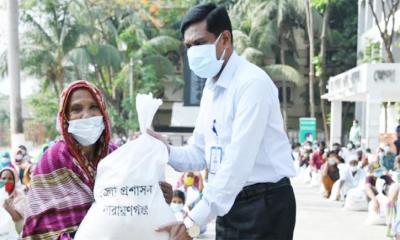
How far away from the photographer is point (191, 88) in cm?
2864

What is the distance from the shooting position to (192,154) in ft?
9.73

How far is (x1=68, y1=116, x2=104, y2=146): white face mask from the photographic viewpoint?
2.54 m

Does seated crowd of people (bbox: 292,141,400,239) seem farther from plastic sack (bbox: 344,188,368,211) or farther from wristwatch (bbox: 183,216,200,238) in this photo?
wristwatch (bbox: 183,216,200,238)

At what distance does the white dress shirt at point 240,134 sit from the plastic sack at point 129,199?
0.25 m

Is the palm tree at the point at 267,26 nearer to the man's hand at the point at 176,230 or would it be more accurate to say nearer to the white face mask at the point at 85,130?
the white face mask at the point at 85,130

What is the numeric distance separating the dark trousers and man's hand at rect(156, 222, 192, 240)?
0.41m

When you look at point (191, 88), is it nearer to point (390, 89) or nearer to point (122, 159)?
point (390, 89)

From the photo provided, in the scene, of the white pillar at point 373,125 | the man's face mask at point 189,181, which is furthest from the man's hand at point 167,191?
the white pillar at point 373,125

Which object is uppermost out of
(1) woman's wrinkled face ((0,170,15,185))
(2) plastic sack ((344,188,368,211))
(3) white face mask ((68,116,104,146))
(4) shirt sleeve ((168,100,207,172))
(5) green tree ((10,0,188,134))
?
(5) green tree ((10,0,188,134))

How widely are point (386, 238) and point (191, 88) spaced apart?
807 inches

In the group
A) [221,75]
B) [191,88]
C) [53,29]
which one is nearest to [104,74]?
[191,88]

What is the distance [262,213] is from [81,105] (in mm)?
862

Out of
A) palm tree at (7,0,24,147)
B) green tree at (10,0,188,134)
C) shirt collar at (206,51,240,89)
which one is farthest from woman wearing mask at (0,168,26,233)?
green tree at (10,0,188,134)

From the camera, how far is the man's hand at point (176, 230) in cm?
227
